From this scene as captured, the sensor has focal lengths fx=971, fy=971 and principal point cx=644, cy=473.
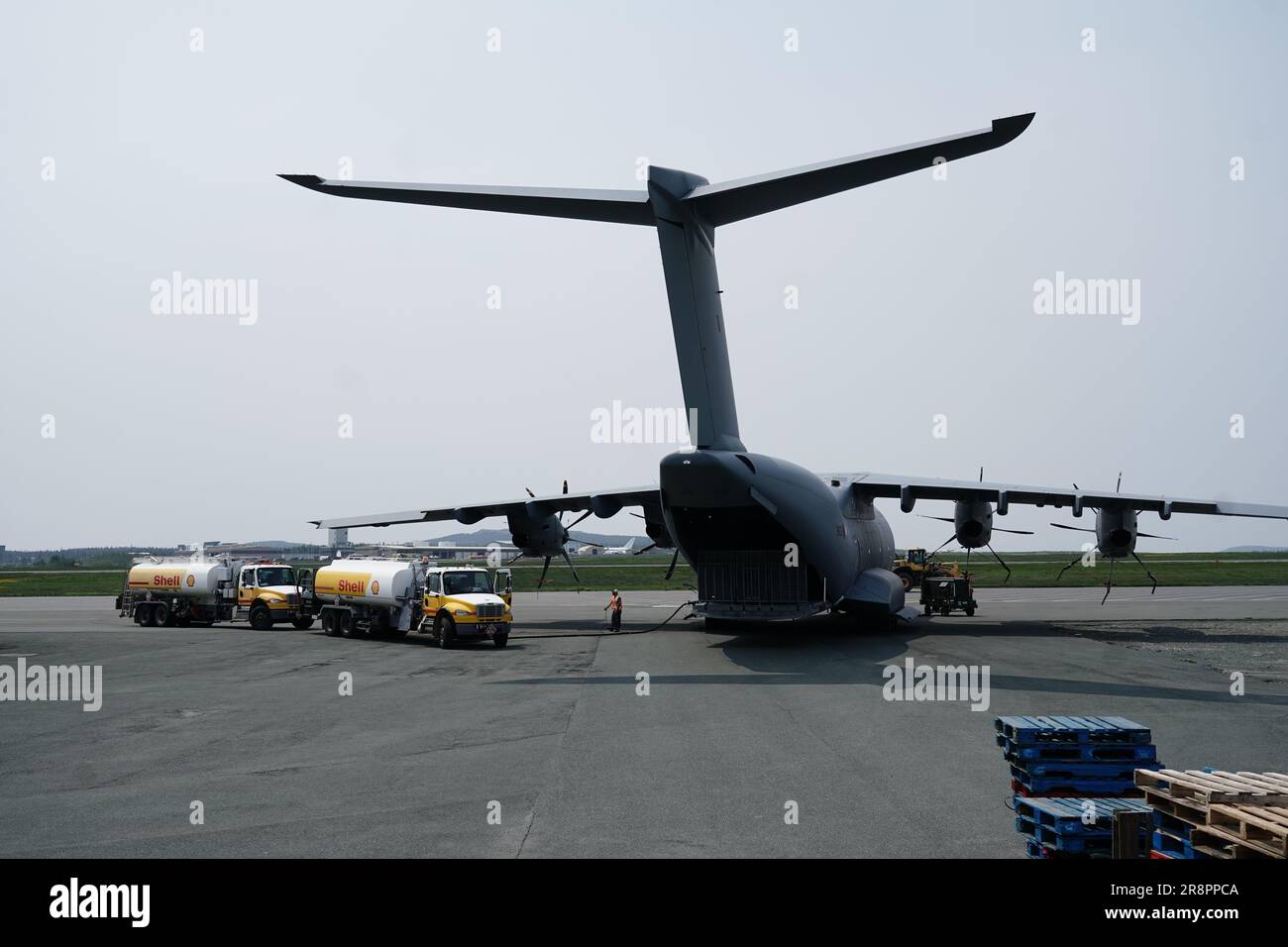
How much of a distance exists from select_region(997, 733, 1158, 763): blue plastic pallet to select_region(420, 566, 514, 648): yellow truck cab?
18938 mm

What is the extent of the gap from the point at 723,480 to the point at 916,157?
7.62m

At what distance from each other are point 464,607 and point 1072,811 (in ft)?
68.3

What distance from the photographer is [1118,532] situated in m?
29.3

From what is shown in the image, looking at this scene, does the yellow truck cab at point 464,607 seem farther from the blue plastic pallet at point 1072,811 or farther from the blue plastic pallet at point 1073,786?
the blue plastic pallet at point 1072,811

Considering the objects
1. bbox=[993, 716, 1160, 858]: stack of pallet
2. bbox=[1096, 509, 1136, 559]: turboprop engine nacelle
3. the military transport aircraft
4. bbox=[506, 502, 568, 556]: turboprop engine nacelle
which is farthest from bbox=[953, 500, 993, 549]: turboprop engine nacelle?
bbox=[993, 716, 1160, 858]: stack of pallet

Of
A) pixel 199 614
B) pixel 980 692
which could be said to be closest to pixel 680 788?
pixel 980 692

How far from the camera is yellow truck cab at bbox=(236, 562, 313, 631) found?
35.1 m

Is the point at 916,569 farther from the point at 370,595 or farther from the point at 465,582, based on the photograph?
the point at 370,595

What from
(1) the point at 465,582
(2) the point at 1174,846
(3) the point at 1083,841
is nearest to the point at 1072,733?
(2) the point at 1174,846

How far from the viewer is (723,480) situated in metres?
19.9

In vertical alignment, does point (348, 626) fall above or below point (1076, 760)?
below

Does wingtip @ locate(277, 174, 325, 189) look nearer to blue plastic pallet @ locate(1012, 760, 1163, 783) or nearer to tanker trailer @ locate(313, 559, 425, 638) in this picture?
blue plastic pallet @ locate(1012, 760, 1163, 783)

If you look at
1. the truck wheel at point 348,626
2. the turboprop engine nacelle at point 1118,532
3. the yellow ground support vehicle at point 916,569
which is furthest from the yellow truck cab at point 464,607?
the yellow ground support vehicle at point 916,569
